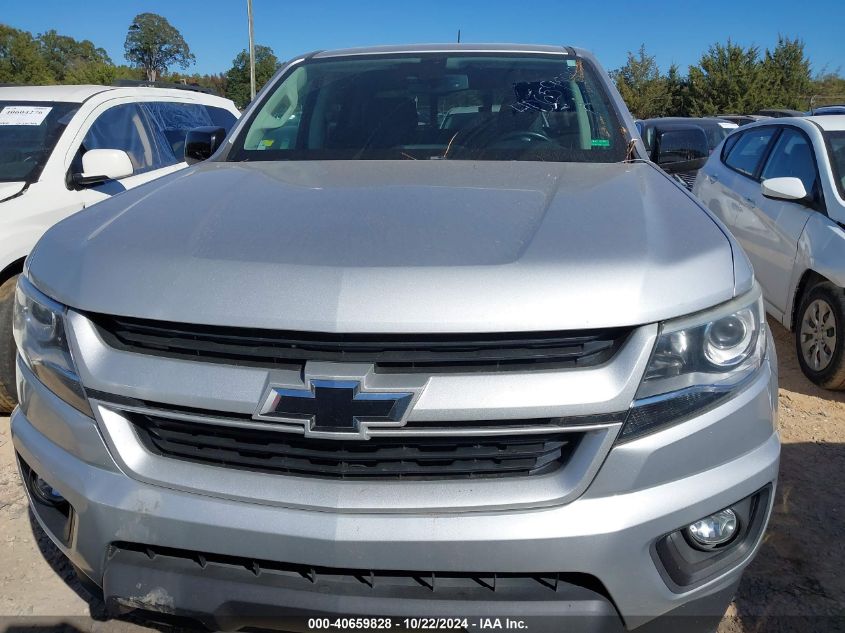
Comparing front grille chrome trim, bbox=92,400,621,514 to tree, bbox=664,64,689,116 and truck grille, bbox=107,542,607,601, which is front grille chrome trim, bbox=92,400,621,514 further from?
tree, bbox=664,64,689,116

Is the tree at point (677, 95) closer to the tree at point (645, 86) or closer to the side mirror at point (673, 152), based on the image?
the tree at point (645, 86)

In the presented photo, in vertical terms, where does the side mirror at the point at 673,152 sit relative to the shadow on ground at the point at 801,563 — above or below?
above

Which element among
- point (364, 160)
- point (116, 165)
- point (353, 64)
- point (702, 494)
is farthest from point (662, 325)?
point (116, 165)

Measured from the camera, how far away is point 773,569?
262cm

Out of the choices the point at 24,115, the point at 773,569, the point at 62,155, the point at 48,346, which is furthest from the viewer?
the point at 24,115

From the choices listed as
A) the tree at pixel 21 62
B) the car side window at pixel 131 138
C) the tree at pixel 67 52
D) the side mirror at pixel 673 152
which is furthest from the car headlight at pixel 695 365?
the tree at pixel 67 52

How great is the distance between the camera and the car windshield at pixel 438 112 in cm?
285

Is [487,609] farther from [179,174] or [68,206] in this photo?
[68,206]

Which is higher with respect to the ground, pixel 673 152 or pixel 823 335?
pixel 673 152

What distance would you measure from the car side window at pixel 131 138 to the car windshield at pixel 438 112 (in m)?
2.13

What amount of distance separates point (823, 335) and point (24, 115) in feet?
17.1

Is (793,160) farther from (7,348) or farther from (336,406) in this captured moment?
(7,348)

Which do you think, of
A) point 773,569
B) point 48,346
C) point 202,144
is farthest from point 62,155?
point 773,569

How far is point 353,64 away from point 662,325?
229 centimetres
